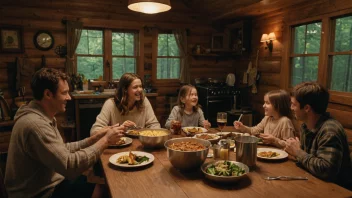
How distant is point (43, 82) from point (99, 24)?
3.60m

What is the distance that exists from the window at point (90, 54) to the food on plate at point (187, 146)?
3.85 meters

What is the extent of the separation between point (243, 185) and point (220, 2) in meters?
4.19

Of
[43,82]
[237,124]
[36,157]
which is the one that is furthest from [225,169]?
[43,82]

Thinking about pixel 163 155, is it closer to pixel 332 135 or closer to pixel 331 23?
pixel 332 135

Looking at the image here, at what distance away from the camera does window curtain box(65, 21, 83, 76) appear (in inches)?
184

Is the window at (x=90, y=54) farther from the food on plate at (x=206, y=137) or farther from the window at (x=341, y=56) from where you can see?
the window at (x=341, y=56)

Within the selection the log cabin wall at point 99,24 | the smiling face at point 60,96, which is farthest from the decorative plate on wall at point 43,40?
the smiling face at point 60,96

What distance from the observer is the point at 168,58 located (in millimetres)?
5574

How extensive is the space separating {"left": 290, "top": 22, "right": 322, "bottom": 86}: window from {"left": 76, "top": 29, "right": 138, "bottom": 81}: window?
2915 millimetres

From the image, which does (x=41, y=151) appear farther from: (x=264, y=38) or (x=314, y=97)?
(x=264, y=38)

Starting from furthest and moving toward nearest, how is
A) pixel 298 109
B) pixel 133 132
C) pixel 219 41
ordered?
1. pixel 219 41
2. pixel 133 132
3. pixel 298 109

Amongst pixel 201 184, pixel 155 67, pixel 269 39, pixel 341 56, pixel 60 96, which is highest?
pixel 269 39

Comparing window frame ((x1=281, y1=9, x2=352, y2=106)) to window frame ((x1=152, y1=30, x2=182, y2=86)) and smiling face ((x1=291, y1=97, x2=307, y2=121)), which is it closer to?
smiling face ((x1=291, y1=97, x2=307, y2=121))

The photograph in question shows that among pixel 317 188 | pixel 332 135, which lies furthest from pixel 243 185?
pixel 332 135
